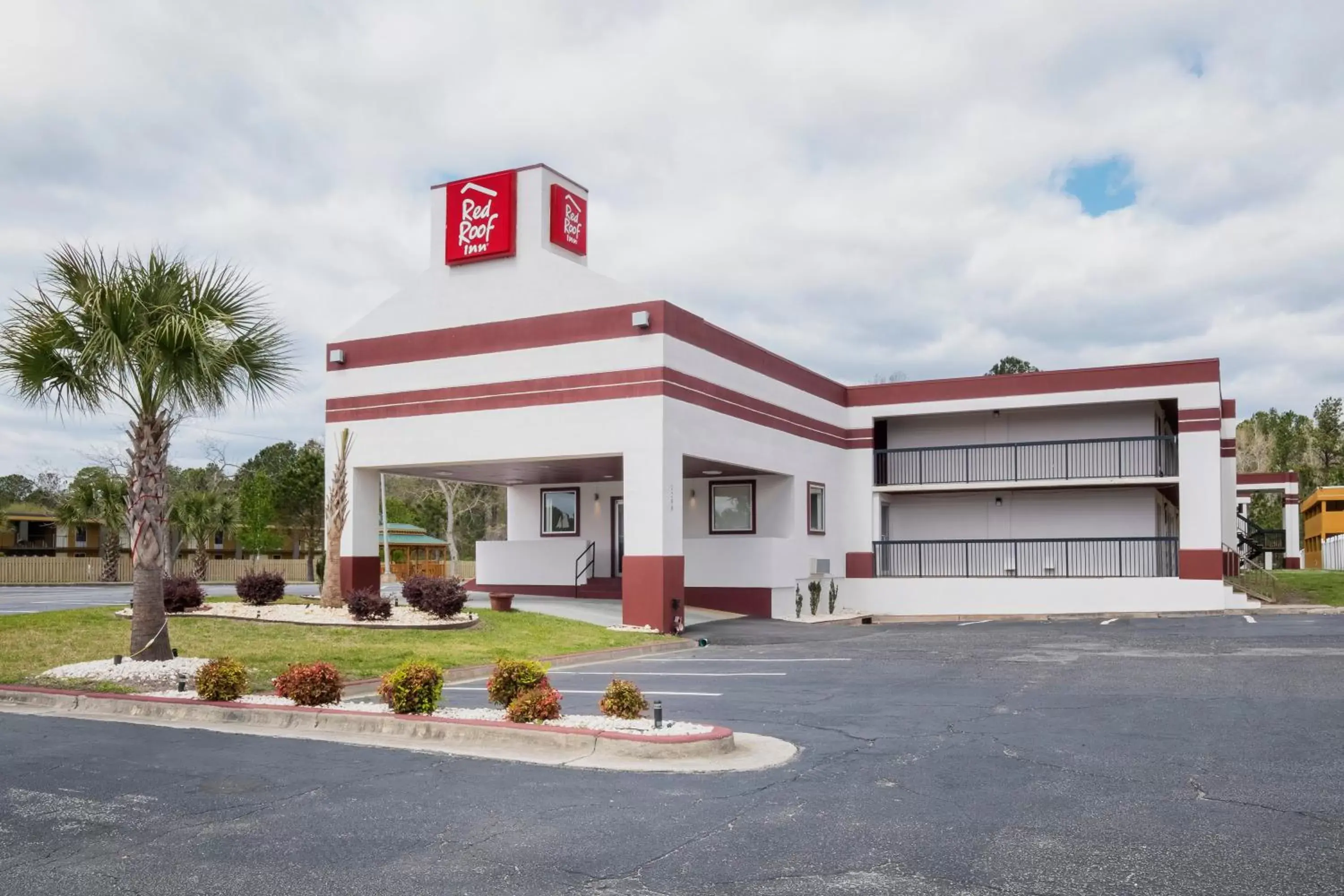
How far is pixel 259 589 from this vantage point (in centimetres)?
2445

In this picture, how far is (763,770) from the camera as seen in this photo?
30.8ft

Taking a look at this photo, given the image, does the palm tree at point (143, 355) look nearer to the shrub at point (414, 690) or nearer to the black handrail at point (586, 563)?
the shrub at point (414, 690)

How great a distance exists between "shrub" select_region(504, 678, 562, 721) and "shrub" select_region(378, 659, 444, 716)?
1004 millimetres

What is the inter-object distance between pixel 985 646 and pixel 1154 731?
9.50 metres

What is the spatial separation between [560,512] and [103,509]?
23.2m

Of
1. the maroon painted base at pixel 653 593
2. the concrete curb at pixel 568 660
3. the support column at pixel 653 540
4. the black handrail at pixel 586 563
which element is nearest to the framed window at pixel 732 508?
the black handrail at pixel 586 563

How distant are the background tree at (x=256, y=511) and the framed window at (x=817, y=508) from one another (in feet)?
117

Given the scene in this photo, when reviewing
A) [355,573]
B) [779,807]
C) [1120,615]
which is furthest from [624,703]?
[1120,615]

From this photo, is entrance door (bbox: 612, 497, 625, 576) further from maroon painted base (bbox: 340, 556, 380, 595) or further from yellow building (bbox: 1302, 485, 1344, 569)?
yellow building (bbox: 1302, 485, 1344, 569)

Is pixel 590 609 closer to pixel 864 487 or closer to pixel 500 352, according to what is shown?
pixel 500 352

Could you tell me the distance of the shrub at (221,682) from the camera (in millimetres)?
13000

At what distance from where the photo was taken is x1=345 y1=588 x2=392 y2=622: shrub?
21875mm

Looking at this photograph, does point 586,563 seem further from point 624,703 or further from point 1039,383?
point 624,703

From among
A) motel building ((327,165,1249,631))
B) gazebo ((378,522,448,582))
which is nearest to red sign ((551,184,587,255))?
motel building ((327,165,1249,631))
